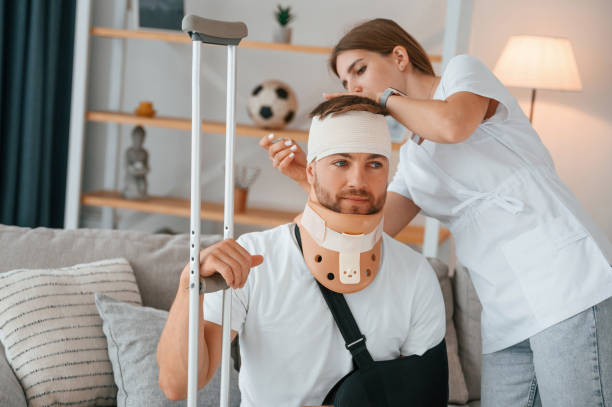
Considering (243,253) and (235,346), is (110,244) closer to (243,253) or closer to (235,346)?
(235,346)

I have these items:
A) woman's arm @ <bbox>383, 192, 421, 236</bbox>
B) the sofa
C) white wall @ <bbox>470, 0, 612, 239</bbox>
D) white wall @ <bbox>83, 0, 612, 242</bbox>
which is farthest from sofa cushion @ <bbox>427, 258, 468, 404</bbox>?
white wall @ <bbox>470, 0, 612, 239</bbox>

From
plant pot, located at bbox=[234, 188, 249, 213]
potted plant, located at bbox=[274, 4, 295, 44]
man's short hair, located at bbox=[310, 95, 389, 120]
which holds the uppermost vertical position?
potted plant, located at bbox=[274, 4, 295, 44]

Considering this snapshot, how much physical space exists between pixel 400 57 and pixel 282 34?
5.82ft

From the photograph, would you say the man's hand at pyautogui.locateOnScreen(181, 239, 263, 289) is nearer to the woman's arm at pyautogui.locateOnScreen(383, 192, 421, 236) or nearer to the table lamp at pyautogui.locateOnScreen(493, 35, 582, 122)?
the woman's arm at pyautogui.locateOnScreen(383, 192, 421, 236)

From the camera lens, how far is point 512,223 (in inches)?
55.1

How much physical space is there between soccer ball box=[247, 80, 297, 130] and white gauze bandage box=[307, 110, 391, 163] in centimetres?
184

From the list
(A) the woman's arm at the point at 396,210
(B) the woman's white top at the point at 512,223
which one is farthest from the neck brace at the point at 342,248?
(A) the woman's arm at the point at 396,210

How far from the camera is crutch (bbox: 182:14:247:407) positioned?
0.92 metres

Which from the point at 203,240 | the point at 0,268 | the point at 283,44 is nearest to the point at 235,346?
the point at 203,240

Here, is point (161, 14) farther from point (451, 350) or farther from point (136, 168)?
point (451, 350)

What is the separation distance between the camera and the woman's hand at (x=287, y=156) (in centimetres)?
142

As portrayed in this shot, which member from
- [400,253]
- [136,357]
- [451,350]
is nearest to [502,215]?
[400,253]

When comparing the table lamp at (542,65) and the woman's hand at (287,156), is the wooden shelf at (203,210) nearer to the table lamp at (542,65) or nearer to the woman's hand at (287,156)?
the table lamp at (542,65)

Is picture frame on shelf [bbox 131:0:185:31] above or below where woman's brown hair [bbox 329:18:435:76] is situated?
above
